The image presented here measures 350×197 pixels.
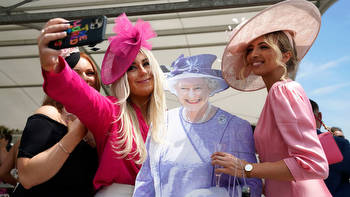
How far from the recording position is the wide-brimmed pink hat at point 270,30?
4.78ft

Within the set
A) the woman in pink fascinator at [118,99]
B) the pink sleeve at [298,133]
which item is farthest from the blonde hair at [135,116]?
the pink sleeve at [298,133]

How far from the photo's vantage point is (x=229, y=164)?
4.12 ft

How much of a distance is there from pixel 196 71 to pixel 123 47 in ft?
1.43

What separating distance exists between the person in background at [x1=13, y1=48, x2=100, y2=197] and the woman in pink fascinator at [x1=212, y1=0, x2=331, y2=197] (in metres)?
0.75

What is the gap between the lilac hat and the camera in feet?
4.69

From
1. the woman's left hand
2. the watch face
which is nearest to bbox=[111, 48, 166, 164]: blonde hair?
the woman's left hand

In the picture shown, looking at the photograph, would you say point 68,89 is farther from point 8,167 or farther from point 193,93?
point 8,167

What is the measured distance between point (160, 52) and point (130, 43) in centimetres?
588

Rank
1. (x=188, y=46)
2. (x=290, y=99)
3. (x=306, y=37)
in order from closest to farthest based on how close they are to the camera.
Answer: (x=290, y=99)
(x=306, y=37)
(x=188, y=46)

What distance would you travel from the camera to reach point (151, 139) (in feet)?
4.70

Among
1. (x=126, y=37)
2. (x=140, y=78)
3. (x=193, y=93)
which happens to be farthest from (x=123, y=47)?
(x=193, y=93)

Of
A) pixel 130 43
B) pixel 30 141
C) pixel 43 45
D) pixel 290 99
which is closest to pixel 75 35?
pixel 43 45

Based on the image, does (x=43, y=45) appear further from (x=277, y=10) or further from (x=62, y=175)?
(x=277, y=10)

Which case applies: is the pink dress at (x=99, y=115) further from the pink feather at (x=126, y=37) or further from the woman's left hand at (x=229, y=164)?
the woman's left hand at (x=229, y=164)
